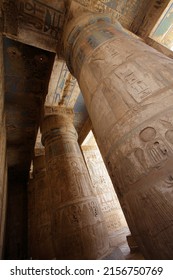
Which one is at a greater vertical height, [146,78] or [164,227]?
[146,78]

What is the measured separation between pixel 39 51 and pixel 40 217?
6006 mm

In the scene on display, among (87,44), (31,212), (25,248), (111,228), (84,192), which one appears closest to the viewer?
(87,44)

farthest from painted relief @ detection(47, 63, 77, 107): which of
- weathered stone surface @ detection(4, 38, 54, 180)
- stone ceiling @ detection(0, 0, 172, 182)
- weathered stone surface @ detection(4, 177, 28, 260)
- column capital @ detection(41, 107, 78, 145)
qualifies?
weathered stone surface @ detection(4, 177, 28, 260)

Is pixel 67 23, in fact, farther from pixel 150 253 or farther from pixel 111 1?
pixel 150 253

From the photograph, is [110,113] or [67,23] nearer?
[110,113]

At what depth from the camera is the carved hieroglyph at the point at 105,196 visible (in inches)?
218

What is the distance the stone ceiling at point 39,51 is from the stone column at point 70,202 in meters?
1.26

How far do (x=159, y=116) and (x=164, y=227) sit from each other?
29.4 inches

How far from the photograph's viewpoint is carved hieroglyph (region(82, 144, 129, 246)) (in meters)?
5.53

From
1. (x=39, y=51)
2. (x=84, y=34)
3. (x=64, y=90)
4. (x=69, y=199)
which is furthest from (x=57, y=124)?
(x=84, y=34)

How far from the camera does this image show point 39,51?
14.1 ft

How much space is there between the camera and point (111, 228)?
216 inches

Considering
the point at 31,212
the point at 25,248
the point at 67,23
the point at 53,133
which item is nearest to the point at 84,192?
the point at 53,133

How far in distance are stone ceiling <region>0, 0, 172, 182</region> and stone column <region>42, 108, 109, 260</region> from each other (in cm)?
126
